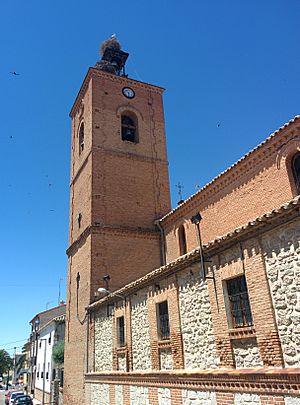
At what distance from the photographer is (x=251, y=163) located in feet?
39.9

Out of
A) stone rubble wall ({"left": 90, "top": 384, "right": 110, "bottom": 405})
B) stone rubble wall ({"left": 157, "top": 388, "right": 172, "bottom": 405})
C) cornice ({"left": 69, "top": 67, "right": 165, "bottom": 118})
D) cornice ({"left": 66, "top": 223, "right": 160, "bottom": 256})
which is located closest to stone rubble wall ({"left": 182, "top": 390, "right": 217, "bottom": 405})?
stone rubble wall ({"left": 157, "top": 388, "right": 172, "bottom": 405})

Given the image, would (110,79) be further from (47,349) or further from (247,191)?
(47,349)

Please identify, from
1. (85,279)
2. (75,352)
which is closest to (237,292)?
(85,279)

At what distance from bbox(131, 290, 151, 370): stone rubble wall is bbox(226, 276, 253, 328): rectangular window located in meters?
3.59

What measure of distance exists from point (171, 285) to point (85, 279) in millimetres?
7328

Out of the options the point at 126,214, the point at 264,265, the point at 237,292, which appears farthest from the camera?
the point at 126,214

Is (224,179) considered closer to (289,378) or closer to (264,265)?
(264,265)

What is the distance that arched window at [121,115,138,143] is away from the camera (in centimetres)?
1986

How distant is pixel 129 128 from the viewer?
20.1 meters

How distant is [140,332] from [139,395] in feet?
5.44

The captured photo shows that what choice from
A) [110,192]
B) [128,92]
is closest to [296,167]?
[110,192]

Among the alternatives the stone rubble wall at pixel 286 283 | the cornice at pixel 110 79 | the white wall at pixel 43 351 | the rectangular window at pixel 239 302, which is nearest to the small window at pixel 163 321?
the rectangular window at pixel 239 302

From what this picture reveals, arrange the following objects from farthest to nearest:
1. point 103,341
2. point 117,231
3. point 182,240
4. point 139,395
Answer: point 117,231
point 182,240
point 103,341
point 139,395

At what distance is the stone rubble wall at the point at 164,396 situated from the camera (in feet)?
28.9
